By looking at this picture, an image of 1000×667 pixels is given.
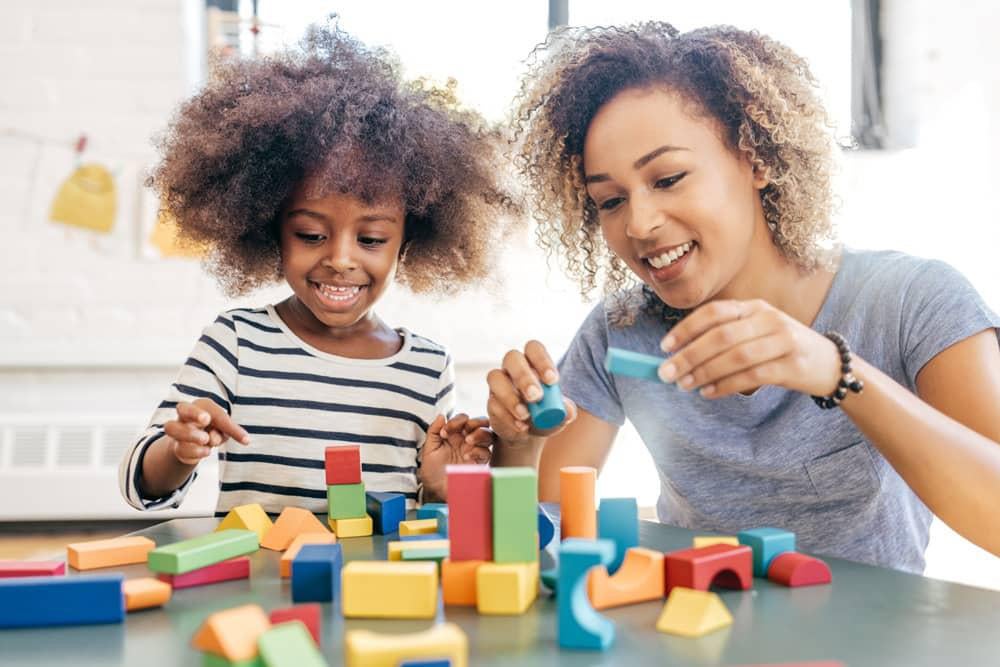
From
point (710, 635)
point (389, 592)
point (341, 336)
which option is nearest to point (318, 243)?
point (341, 336)

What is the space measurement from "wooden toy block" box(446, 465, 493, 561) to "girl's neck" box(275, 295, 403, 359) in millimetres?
644

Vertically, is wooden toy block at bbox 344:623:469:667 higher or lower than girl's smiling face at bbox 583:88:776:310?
lower

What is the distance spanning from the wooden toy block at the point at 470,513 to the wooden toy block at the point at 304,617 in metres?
0.11

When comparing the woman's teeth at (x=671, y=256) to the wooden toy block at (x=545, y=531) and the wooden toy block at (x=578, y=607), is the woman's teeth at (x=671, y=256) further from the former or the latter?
the wooden toy block at (x=578, y=607)

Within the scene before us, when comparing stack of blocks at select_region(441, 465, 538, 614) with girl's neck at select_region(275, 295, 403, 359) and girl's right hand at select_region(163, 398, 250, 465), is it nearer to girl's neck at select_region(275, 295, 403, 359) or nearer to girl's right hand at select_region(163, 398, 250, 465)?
girl's right hand at select_region(163, 398, 250, 465)

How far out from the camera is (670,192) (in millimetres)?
995

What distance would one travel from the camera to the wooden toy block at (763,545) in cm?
68

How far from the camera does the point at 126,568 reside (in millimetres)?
733

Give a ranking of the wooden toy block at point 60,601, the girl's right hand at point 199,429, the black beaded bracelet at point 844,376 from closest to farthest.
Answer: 1. the wooden toy block at point 60,601
2. the black beaded bracelet at point 844,376
3. the girl's right hand at point 199,429

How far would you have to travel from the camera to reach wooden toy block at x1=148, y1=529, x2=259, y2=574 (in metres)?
0.66

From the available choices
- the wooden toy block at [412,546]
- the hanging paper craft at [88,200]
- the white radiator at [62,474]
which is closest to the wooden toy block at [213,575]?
the wooden toy block at [412,546]

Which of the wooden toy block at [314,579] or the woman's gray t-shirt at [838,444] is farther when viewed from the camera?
the woman's gray t-shirt at [838,444]

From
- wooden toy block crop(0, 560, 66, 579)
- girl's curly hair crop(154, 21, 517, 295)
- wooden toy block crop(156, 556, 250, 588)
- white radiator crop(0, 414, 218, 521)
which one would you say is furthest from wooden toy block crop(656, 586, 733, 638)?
white radiator crop(0, 414, 218, 521)

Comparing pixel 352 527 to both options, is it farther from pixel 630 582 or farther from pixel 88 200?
pixel 88 200
